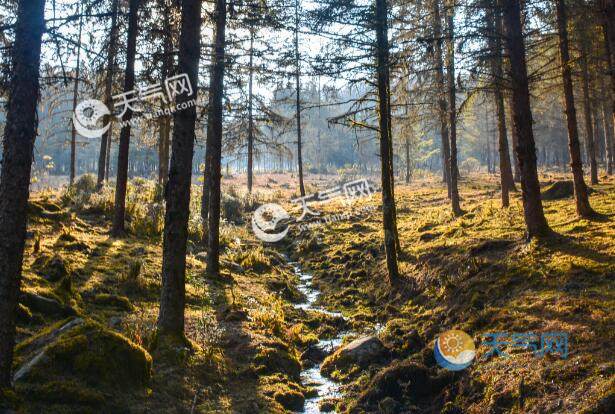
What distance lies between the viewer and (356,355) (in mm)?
7469

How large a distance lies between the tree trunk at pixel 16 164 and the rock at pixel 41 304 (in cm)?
257

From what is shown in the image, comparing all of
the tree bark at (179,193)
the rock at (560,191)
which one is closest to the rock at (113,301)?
the tree bark at (179,193)

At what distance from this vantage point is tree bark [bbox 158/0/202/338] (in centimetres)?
670

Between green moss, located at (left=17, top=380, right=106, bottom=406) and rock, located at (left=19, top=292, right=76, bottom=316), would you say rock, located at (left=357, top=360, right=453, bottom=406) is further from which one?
rock, located at (left=19, top=292, right=76, bottom=316)

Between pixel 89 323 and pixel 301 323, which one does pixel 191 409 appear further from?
pixel 301 323

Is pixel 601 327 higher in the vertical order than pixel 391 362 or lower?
higher

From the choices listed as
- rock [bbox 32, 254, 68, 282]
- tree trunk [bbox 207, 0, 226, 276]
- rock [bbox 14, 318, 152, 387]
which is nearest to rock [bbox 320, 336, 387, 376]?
rock [bbox 14, 318, 152, 387]

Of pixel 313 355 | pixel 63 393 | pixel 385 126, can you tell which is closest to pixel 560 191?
pixel 385 126

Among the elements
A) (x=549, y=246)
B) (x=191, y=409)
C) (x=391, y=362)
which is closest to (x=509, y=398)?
(x=391, y=362)

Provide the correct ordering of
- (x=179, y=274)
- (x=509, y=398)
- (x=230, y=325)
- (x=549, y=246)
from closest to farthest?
(x=509, y=398), (x=179, y=274), (x=230, y=325), (x=549, y=246)

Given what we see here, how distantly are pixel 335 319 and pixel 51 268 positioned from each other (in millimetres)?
5770

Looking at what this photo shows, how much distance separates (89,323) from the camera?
211 inches

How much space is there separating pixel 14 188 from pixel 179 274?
3.07 metres

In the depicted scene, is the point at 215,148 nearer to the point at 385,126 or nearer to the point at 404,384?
the point at 385,126
